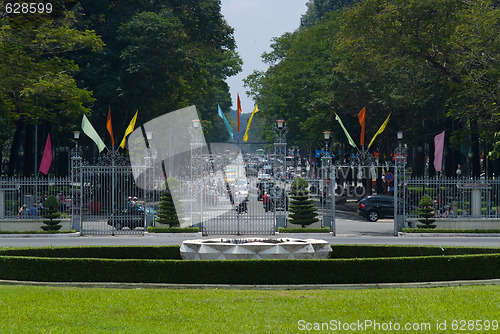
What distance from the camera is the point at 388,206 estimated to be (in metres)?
42.5

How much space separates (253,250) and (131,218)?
54.3ft

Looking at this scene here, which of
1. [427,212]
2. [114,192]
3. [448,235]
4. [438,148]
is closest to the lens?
[448,235]

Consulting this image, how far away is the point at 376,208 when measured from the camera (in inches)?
1670

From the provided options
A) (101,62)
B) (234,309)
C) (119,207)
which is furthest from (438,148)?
(101,62)

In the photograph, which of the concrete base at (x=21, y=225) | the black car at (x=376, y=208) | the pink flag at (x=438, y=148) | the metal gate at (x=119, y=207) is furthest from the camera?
the black car at (x=376, y=208)

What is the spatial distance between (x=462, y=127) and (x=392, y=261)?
34818mm

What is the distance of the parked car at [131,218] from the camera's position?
107ft

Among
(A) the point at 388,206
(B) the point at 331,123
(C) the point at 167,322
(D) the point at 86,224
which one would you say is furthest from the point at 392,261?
(B) the point at 331,123

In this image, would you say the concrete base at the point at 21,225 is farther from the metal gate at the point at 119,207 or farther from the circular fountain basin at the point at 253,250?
the circular fountain basin at the point at 253,250

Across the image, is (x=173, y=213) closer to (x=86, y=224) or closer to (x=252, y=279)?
(x=86, y=224)

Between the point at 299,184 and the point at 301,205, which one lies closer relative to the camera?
the point at 299,184

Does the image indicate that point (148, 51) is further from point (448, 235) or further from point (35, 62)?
point (448, 235)

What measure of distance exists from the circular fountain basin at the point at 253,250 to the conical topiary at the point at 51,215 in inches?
623

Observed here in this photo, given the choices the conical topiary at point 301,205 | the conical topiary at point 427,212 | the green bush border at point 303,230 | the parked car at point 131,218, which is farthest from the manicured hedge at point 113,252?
the conical topiary at point 427,212
